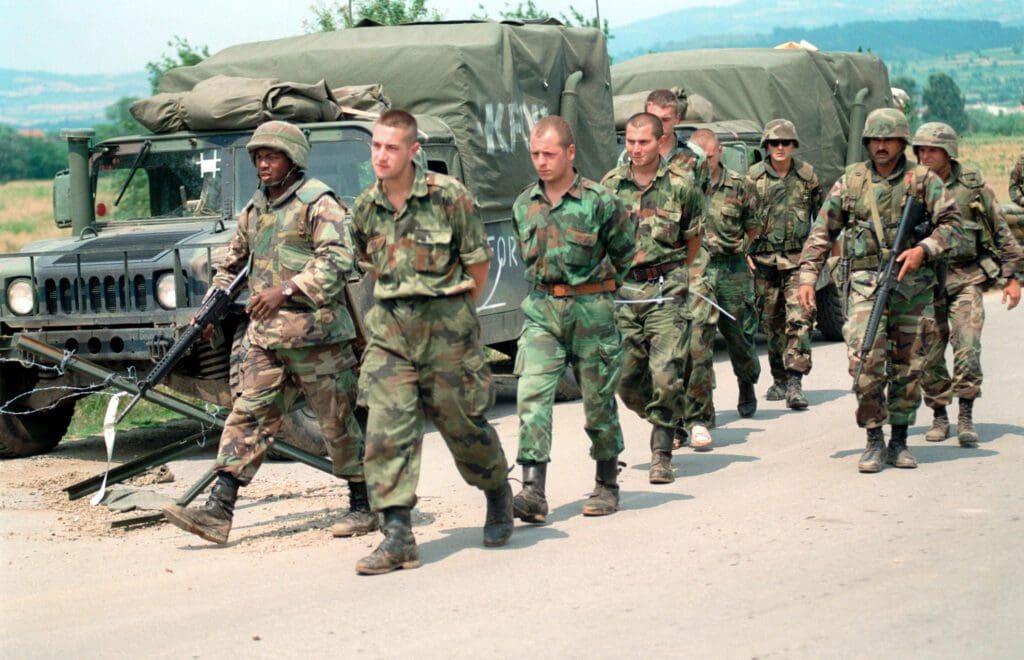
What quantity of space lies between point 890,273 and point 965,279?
146 cm

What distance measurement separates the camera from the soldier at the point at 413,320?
6.64m

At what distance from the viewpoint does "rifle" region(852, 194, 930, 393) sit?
8.37 meters

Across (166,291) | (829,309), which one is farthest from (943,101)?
(166,291)

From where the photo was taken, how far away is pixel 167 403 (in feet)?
26.7

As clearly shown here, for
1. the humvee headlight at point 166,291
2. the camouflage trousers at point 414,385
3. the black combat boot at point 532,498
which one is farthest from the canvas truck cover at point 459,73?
the camouflage trousers at point 414,385

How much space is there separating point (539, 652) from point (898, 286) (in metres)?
3.92

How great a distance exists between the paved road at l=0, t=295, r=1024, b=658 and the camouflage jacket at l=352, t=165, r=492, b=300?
113cm

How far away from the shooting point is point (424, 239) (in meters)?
6.69

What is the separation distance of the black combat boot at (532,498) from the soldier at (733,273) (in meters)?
3.46

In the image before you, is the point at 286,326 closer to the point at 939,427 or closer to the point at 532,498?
the point at 532,498

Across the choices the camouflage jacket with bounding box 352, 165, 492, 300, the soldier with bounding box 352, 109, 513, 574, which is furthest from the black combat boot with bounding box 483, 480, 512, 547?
the camouflage jacket with bounding box 352, 165, 492, 300

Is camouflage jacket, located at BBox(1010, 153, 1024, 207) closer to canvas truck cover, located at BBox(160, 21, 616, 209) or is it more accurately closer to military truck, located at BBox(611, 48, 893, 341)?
military truck, located at BBox(611, 48, 893, 341)

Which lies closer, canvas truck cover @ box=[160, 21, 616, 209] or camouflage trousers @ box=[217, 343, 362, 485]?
camouflage trousers @ box=[217, 343, 362, 485]

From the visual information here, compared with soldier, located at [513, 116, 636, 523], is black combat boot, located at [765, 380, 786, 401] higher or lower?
lower
